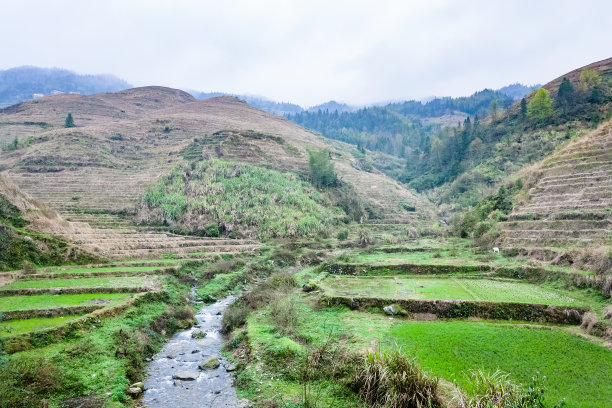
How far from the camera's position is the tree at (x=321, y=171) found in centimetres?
6988

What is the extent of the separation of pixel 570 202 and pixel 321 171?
4610cm

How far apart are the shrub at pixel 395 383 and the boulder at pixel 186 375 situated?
8023 millimetres

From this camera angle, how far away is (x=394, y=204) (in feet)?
242

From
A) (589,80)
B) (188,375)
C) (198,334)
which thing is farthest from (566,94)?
(188,375)

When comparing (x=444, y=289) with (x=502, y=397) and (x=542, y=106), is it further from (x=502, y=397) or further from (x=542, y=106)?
(x=542, y=106)

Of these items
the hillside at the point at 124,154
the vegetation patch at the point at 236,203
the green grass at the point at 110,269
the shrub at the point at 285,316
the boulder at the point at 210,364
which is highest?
the hillside at the point at 124,154

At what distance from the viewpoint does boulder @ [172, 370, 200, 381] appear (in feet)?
49.0

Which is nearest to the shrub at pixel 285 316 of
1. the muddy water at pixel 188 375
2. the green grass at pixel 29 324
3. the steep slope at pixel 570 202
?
the muddy water at pixel 188 375

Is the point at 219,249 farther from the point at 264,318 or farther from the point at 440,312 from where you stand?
the point at 440,312

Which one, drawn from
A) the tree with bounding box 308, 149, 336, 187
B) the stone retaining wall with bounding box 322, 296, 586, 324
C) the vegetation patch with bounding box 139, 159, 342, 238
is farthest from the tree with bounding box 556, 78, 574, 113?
the stone retaining wall with bounding box 322, 296, 586, 324

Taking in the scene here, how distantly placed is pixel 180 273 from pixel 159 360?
14.1m

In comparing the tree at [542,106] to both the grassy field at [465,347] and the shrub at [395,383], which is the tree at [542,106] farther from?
the shrub at [395,383]

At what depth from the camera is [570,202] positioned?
2933cm

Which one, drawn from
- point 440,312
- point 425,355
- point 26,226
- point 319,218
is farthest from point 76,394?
point 319,218
